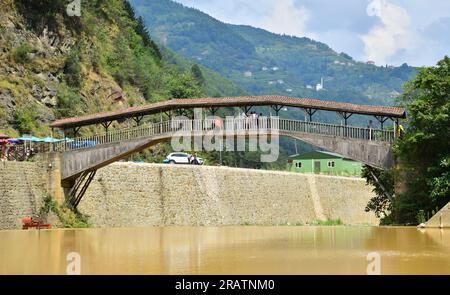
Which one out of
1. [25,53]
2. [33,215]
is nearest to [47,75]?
[25,53]

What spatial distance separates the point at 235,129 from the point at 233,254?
18.1 metres

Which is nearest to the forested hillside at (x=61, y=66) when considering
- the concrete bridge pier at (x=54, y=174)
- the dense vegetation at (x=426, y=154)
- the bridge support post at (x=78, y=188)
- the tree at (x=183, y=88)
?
the tree at (x=183, y=88)

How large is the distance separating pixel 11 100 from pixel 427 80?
2564 cm

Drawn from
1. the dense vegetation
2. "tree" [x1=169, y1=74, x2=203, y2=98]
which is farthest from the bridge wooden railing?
"tree" [x1=169, y1=74, x2=203, y2=98]

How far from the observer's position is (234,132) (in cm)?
3900

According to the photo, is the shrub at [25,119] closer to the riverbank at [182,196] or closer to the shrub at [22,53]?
the shrub at [22,53]

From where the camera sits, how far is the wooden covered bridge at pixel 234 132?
37406mm

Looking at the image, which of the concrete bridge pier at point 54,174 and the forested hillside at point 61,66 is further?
the forested hillside at point 61,66

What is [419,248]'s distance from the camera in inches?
856

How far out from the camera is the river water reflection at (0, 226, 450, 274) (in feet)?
56.6

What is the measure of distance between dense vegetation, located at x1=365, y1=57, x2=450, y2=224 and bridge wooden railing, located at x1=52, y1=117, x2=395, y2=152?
2.75m

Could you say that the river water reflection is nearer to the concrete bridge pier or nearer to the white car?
the concrete bridge pier

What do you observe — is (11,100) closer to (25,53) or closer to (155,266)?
(25,53)
